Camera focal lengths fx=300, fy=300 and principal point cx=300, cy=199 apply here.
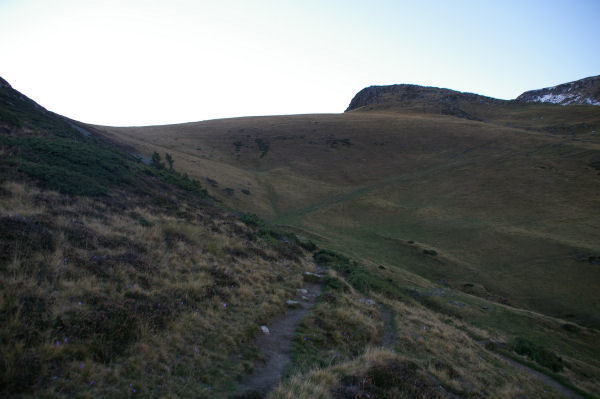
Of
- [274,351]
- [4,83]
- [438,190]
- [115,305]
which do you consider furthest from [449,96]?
[115,305]

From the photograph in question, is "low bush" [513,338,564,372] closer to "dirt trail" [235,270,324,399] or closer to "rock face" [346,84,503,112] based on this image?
"dirt trail" [235,270,324,399]

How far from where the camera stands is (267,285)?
1225 centimetres

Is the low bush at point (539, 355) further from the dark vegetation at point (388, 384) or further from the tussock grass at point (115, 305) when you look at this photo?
the tussock grass at point (115, 305)

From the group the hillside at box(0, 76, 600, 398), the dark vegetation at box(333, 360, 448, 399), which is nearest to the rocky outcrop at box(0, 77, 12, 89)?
the hillside at box(0, 76, 600, 398)

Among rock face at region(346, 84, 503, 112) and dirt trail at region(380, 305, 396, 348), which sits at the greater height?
rock face at region(346, 84, 503, 112)

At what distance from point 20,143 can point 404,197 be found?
52.9m

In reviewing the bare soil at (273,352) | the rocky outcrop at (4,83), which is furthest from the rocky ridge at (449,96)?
the bare soil at (273,352)

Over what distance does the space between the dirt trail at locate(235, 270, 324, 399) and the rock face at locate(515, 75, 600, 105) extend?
212 metres

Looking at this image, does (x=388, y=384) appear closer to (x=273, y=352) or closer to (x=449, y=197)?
(x=273, y=352)

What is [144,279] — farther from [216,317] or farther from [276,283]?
[276,283]

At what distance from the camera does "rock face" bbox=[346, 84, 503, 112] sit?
142 metres

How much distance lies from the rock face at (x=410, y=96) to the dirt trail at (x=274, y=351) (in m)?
147

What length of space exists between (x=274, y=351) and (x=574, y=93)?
234745mm

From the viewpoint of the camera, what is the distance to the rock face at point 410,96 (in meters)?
142
